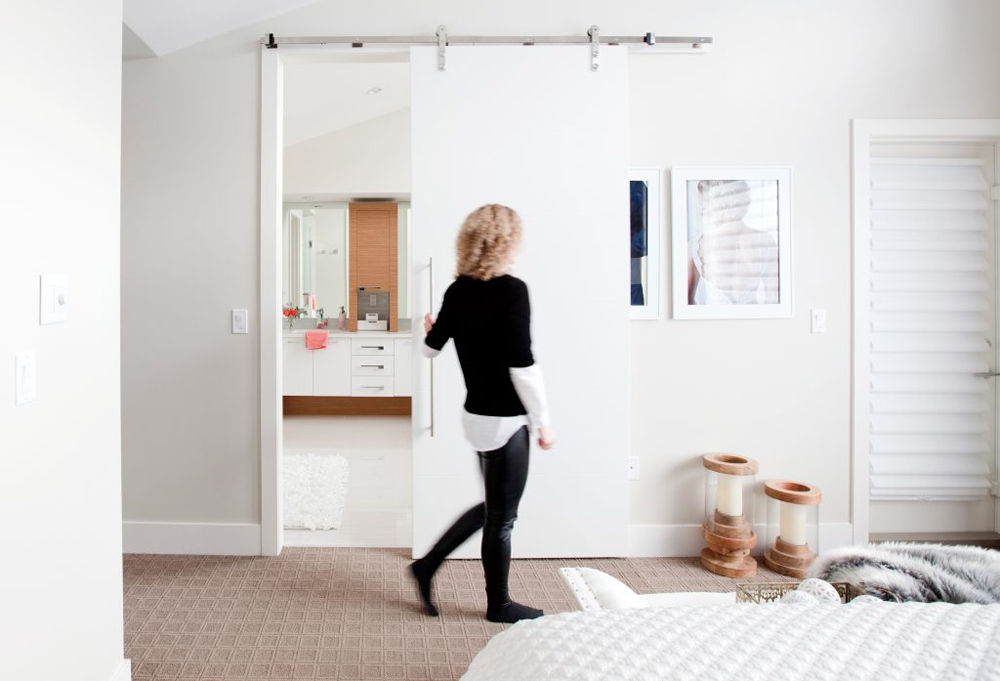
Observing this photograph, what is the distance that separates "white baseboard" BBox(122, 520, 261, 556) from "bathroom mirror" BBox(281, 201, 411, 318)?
3.90 metres

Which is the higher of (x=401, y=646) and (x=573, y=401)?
(x=573, y=401)

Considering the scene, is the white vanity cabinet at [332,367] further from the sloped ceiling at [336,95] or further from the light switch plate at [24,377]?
the light switch plate at [24,377]

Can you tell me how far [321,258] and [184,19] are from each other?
4.10m

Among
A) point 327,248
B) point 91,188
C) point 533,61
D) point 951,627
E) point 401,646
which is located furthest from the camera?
point 327,248

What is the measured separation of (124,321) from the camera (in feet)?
9.96

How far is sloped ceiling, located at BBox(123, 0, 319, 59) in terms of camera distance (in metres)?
2.71

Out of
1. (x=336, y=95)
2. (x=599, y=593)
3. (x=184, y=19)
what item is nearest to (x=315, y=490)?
(x=184, y=19)

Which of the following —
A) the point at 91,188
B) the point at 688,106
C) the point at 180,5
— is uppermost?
the point at 180,5

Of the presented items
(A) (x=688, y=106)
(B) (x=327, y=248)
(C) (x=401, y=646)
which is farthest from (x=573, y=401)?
(B) (x=327, y=248)

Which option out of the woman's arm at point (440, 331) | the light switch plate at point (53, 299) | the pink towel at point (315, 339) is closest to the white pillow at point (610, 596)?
the woman's arm at point (440, 331)

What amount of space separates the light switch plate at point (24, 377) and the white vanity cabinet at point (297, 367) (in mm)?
4732

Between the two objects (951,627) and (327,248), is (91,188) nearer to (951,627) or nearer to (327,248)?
(951,627)

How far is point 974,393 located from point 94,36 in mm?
3850

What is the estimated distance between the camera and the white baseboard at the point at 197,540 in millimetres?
3045
